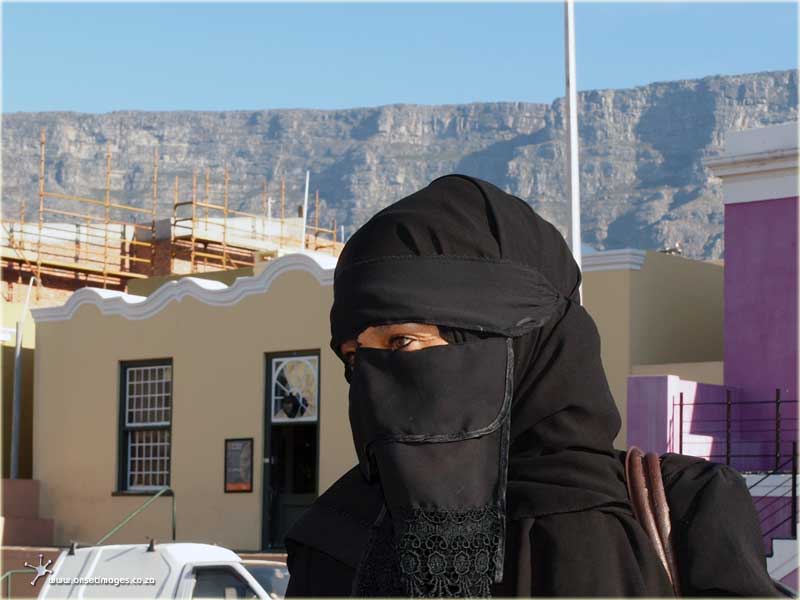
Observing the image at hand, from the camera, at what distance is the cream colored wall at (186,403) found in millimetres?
21125

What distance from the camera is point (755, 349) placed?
16641mm

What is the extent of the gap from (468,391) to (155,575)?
7540mm

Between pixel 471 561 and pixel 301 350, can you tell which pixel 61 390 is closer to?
pixel 301 350

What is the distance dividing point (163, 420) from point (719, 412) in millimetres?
9562

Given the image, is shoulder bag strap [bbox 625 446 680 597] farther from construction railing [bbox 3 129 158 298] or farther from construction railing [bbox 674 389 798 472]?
construction railing [bbox 3 129 158 298]

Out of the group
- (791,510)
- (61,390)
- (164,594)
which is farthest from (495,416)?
(61,390)

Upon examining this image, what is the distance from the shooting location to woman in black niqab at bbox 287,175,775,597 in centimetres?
229

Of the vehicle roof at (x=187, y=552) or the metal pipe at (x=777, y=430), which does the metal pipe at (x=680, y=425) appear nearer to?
the metal pipe at (x=777, y=430)

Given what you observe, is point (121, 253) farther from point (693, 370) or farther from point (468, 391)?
point (468, 391)

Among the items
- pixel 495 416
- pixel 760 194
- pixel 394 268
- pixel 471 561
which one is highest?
pixel 760 194

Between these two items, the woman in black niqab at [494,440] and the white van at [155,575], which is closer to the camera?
the woman in black niqab at [494,440]

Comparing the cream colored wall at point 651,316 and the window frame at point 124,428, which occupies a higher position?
the cream colored wall at point 651,316

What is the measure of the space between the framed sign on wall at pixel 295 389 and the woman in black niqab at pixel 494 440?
18421 millimetres

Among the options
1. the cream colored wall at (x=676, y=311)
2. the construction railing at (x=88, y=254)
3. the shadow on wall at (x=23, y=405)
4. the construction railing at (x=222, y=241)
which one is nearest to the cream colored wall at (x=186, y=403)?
the shadow on wall at (x=23, y=405)
